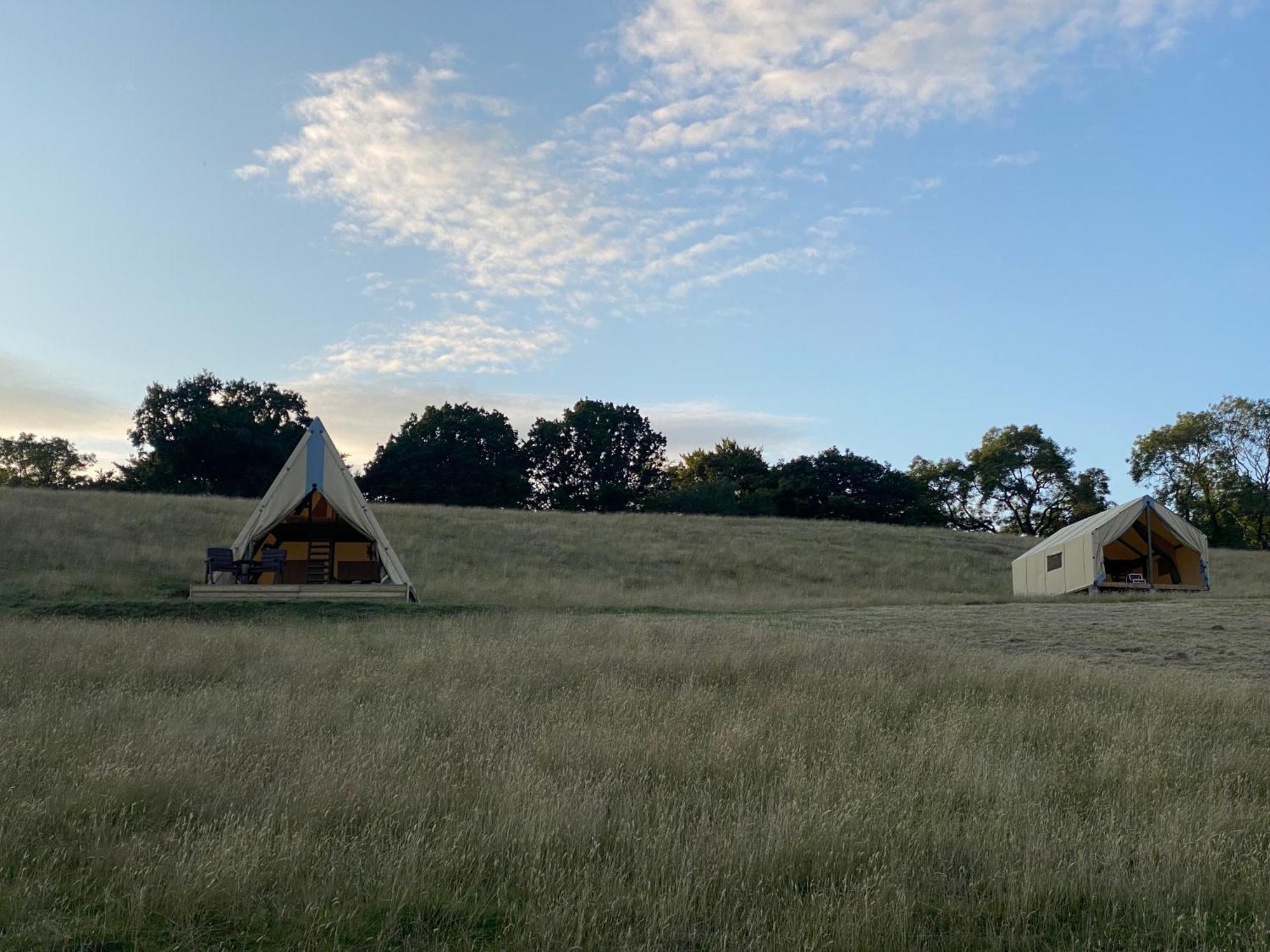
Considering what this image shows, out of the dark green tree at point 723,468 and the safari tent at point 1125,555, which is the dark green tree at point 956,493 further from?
the safari tent at point 1125,555

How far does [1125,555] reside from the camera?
101 feet

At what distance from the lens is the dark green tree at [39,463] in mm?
61272

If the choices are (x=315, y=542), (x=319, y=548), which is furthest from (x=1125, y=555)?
(x=315, y=542)

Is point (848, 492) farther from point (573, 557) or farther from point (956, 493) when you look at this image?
point (573, 557)

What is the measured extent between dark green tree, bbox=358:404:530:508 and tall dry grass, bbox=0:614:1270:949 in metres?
48.8

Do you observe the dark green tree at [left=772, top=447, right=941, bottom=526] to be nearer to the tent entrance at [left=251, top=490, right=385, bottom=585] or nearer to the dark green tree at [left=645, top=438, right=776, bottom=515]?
the dark green tree at [left=645, top=438, right=776, bottom=515]

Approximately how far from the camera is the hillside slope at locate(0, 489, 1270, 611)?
22.1 m

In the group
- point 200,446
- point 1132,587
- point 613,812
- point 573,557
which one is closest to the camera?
point 613,812

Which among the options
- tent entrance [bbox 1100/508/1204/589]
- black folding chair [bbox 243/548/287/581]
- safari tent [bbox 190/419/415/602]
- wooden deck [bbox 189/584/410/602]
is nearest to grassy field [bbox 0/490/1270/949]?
wooden deck [bbox 189/584/410/602]

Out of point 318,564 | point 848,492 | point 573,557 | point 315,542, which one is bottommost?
point 318,564

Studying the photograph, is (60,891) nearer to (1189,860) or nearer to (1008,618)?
(1189,860)

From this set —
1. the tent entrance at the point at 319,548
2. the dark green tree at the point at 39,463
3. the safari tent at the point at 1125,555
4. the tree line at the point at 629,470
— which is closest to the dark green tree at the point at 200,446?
the tree line at the point at 629,470

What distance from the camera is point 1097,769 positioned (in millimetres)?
6270

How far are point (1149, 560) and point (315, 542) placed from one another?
2451 centimetres
